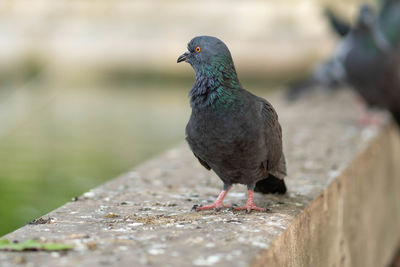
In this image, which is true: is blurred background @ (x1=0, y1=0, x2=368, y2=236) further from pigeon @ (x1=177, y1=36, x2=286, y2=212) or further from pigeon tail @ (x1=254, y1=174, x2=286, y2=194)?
pigeon @ (x1=177, y1=36, x2=286, y2=212)

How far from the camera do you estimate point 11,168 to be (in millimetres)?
8719

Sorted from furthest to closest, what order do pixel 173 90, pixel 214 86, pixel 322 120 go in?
pixel 173 90
pixel 322 120
pixel 214 86

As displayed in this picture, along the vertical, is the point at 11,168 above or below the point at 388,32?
below

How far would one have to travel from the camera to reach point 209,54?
12.3ft

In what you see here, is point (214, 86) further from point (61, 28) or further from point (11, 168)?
point (61, 28)

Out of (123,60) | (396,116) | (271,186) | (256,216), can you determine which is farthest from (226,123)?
(123,60)

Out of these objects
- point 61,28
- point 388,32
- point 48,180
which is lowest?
point 48,180

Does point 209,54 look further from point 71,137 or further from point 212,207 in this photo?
point 71,137

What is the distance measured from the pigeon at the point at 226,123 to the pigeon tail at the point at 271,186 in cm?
32

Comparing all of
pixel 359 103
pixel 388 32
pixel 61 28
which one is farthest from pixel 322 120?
pixel 61 28

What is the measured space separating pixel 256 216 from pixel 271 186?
0.69 m

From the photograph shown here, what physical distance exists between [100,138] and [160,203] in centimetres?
648

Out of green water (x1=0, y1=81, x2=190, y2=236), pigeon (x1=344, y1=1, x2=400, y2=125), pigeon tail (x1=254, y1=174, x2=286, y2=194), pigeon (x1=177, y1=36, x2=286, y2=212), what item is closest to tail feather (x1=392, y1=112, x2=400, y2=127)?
pigeon (x1=344, y1=1, x2=400, y2=125)

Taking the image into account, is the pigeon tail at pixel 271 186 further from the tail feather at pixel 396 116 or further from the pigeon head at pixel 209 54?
the tail feather at pixel 396 116
